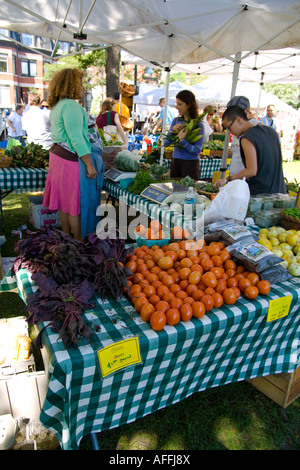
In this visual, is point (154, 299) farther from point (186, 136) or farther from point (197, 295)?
point (186, 136)

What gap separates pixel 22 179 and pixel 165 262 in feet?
10.5

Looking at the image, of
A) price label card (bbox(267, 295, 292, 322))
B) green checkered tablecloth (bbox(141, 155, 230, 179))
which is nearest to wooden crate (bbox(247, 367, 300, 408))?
price label card (bbox(267, 295, 292, 322))

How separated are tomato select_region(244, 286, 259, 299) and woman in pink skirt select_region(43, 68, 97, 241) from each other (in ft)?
7.48

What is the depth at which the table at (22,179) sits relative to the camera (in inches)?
169

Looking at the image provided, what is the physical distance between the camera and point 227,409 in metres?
2.25

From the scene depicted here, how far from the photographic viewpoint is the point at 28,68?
36.3 metres

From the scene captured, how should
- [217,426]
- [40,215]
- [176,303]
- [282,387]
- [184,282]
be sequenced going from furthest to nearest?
[40,215] < [282,387] < [217,426] < [184,282] < [176,303]

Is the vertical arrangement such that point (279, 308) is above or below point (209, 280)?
below

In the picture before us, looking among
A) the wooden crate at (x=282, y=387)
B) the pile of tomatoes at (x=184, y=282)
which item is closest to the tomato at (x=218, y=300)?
the pile of tomatoes at (x=184, y=282)

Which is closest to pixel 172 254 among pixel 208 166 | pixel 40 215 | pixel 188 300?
pixel 188 300

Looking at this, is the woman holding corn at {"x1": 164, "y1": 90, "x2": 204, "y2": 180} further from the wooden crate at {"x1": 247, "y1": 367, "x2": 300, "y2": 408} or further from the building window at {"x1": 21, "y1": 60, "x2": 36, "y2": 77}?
the building window at {"x1": 21, "y1": 60, "x2": 36, "y2": 77}

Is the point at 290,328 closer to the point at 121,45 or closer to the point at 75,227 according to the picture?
the point at 75,227

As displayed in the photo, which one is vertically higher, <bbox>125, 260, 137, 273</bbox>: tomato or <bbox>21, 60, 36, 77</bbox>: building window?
<bbox>21, 60, 36, 77</bbox>: building window

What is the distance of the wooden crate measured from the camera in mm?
2184
